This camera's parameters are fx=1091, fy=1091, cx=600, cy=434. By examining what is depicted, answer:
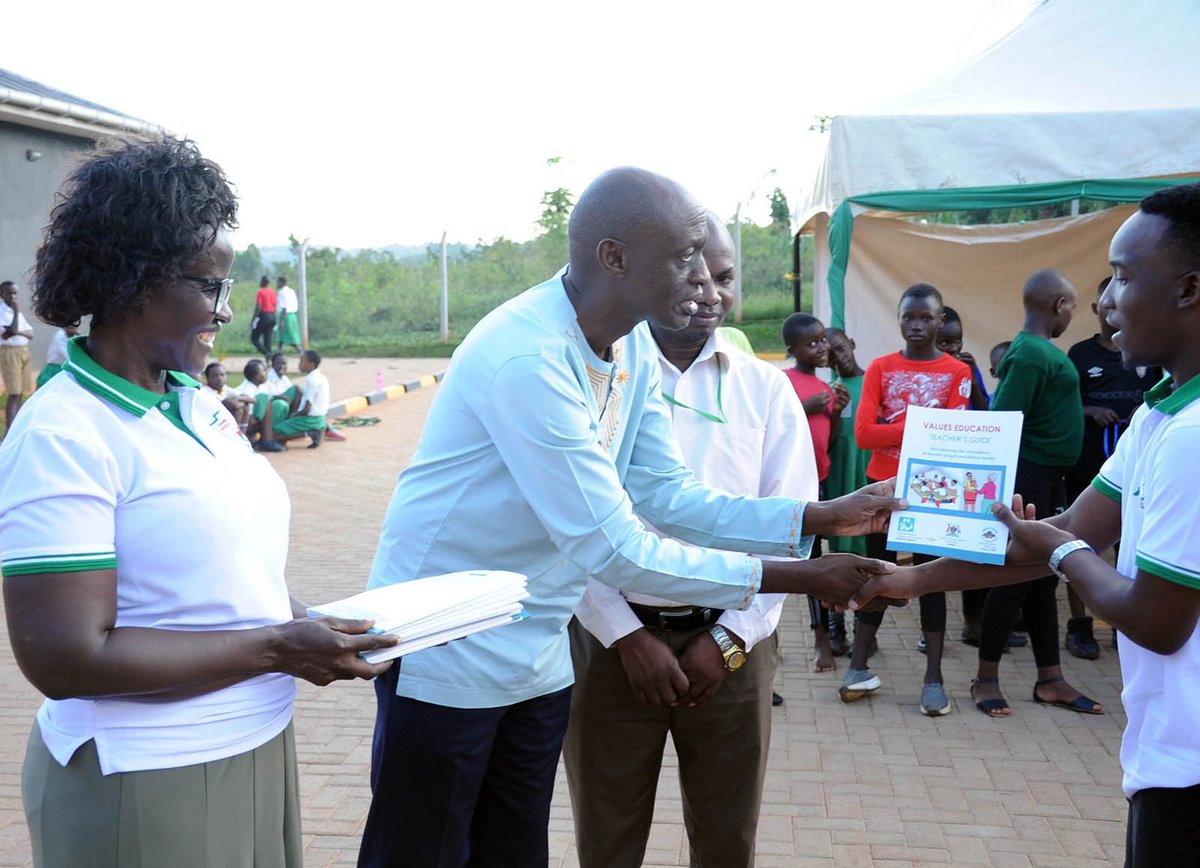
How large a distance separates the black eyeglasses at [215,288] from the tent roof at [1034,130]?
19.8 ft

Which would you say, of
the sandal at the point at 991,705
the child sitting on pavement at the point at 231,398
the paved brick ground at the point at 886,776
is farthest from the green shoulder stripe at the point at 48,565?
the child sitting on pavement at the point at 231,398

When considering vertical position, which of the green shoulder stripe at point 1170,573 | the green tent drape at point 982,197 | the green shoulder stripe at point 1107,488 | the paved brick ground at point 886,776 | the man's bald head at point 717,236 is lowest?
the paved brick ground at point 886,776

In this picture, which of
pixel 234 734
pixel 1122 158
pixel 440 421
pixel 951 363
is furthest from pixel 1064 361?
pixel 234 734

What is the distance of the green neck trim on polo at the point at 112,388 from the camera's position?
183cm

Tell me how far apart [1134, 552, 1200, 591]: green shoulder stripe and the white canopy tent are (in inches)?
224

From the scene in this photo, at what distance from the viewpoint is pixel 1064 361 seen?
18.2 feet

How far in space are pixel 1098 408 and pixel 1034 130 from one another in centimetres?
204

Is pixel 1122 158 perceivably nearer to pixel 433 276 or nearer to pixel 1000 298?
pixel 1000 298

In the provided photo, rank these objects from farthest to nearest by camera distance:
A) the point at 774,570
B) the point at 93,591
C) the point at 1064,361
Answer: the point at 1064,361 < the point at 774,570 < the point at 93,591

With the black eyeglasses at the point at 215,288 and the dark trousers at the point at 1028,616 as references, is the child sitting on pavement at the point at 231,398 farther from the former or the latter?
the black eyeglasses at the point at 215,288

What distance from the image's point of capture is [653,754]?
10.2ft

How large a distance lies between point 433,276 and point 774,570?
93.8 ft

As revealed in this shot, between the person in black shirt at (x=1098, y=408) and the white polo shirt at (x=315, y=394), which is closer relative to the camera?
the person in black shirt at (x=1098, y=408)

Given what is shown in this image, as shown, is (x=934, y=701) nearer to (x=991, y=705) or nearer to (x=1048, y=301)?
(x=991, y=705)
